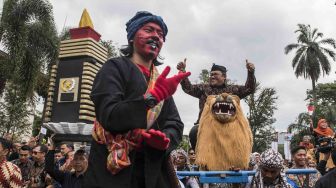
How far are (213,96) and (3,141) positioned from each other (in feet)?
8.34

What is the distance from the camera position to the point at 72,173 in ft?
14.4

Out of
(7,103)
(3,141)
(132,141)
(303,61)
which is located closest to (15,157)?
(3,141)

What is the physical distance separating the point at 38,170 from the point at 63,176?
2.10 meters

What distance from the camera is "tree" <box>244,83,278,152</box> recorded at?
94.0 ft

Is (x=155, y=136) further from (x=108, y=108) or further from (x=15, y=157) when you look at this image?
(x=15, y=157)

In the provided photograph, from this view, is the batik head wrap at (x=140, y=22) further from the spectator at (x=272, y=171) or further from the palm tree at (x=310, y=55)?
the palm tree at (x=310, y=55)

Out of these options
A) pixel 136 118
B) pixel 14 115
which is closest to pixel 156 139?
pixel 136 118

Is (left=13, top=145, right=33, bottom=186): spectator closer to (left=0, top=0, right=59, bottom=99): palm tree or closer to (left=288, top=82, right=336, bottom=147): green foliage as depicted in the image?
(left=0, top=0, right=59, bottom=99): palm tree

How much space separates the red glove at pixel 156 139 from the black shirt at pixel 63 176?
270 centimetres

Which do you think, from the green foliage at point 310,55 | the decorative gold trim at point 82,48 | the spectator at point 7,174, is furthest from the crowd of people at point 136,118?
the green foliage at point 310,55

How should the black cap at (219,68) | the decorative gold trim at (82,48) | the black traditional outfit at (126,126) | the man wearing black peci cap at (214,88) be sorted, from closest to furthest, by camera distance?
the black traditional outfit at (126,126) < the man wearing black peci cap at (214,88) < the black cap at (219,68) < the decorative gold trim at (82,48)

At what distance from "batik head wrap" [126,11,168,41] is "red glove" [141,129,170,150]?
0.65m

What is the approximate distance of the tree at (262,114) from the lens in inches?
1128

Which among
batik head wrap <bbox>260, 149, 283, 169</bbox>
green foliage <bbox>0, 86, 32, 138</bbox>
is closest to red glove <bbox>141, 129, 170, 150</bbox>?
batik head wrap <bbox>260, 149, 283, 169</bbox>
